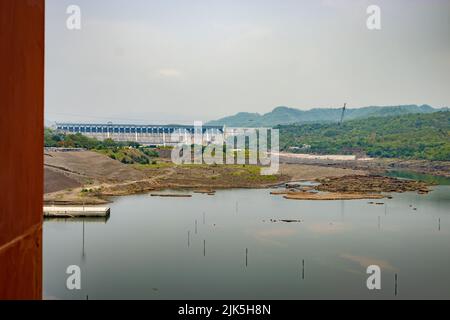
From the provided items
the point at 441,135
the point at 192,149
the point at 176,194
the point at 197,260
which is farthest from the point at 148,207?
the point at 441,135

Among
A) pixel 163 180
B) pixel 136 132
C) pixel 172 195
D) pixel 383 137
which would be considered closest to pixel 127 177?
pixel 163 180

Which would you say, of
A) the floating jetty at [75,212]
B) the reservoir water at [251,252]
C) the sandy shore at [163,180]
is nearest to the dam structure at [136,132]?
the sandy shore at [163,180]

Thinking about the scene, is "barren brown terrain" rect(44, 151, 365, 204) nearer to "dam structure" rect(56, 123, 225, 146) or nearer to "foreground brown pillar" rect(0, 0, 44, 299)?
"foreground brown pillar" rect(0, 0, 44, 299)

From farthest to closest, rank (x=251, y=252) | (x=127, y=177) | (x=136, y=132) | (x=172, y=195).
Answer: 1. (x=136, y=132)
2. (x=127, y=177)
3. (x=172, y=195)
4. (x=251, y=252)

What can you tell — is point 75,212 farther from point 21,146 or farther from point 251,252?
point 21,146

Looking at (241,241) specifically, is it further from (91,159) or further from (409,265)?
(91,159)

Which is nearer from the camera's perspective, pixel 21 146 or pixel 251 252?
pixel 21 146

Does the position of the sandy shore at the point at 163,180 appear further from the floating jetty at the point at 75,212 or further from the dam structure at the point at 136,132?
the dam structure at the point at 136,132
